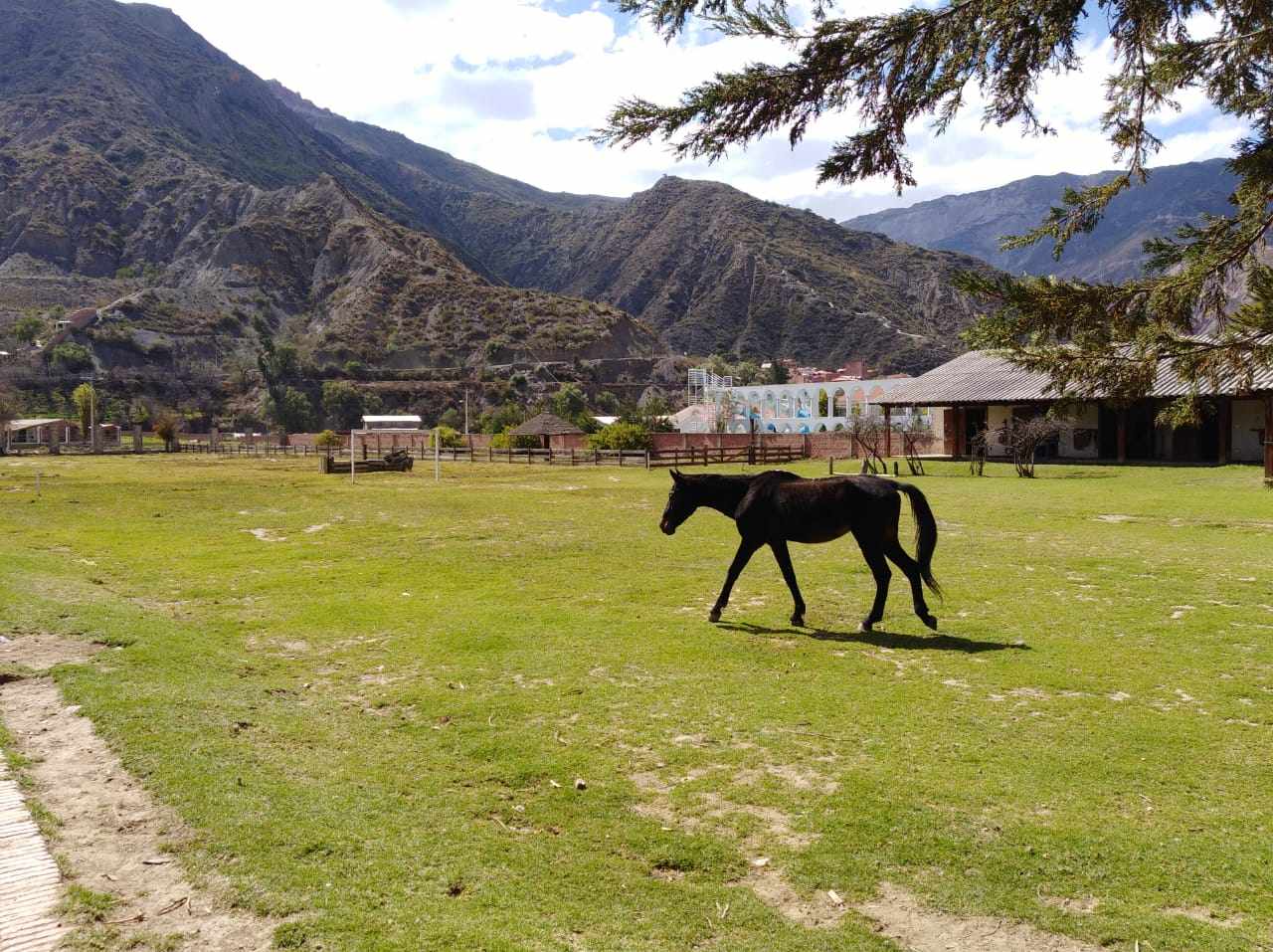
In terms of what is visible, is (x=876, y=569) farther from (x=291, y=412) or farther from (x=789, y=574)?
(x=291, y=412)

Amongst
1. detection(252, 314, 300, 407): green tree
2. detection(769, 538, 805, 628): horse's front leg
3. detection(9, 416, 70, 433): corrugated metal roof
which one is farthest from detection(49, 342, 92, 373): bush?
detection(769, 538, 805, 628): horse's front leg

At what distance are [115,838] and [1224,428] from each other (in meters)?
40.5

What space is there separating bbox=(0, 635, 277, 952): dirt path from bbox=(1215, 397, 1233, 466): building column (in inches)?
1546

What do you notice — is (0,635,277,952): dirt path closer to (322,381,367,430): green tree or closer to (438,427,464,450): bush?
(438,427,464,450): bush

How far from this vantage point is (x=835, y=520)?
8.29 meters

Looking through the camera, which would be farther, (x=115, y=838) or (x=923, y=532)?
(x=923, y=532)

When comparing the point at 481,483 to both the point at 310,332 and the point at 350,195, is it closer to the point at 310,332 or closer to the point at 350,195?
the point at 310,332

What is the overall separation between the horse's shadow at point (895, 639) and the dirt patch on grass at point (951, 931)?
4.25m

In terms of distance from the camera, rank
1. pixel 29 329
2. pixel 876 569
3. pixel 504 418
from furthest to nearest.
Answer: pixel 29 329 < pixel 504 418 < pixel 876 569

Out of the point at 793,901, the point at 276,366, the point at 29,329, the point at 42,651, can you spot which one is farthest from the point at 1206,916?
the point at 29,329

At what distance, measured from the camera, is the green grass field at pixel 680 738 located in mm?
3631

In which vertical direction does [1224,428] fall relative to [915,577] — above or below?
above

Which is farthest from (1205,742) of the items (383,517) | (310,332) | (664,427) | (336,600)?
(310,332)

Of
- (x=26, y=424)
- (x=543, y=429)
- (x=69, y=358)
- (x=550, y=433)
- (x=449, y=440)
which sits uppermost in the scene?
(x=69, y=358)
